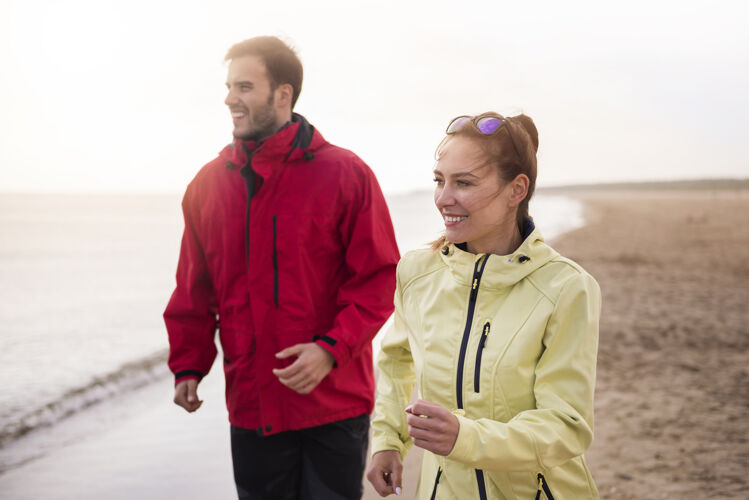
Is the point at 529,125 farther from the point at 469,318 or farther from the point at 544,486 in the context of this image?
the point at 544,486

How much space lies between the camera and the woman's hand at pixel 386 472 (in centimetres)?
190

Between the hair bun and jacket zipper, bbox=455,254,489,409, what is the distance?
0.39m

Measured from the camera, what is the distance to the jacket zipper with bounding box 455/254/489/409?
65.8 inches

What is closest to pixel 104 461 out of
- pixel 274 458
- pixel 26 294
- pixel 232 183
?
pixel 274 458

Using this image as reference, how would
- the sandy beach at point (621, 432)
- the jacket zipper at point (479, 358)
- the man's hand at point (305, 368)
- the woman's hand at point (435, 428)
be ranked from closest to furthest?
the woman's hand at point (435, 428)
the jacket zipper at point (479, 358)
the man's hand at point (305, 368)
the sandy beach at point (621, 432)

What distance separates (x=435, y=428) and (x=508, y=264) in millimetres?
500

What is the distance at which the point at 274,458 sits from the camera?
2.53m

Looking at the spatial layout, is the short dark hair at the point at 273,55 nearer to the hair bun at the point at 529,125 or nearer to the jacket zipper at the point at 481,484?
the hair bun at the point at 529,125

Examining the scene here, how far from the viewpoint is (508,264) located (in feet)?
5.49

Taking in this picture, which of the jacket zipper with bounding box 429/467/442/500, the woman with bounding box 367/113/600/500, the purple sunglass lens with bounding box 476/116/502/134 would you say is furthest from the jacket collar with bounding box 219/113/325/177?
the jacket zipper with bounding box 429/467/442/500

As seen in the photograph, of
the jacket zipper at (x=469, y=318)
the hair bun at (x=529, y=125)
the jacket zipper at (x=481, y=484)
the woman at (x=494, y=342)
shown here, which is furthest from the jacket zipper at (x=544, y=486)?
the hair bun at (x=529, y=125)

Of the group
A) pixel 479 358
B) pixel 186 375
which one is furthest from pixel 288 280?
pixel 479 358

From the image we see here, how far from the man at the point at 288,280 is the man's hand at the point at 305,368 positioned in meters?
0.02

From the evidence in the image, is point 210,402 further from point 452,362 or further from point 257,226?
point 452,362
